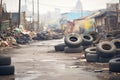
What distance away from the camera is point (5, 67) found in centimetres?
1277

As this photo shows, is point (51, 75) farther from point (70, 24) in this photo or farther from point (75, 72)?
point (70, 24)

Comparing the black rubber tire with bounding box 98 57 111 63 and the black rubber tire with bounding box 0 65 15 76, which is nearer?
the black rubber tire with bounding box 0 65 15 76

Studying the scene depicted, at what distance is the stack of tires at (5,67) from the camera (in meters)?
12.7

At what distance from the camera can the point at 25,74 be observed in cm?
1286

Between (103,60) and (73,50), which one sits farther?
(73,50)

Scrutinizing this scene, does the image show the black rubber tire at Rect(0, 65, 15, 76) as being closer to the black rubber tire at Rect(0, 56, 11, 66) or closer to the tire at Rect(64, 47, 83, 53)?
the black rubber tire at Rect(0, 56, 11, 66)

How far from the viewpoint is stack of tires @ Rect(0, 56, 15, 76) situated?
12695mm

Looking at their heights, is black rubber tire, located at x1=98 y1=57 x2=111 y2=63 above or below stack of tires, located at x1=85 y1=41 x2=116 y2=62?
below

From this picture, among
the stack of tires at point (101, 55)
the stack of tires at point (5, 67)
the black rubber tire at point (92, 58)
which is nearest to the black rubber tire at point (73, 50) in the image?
the stack of tires at point (101, 55)

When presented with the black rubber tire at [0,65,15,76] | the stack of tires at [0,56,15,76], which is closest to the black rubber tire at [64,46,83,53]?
the stack of tires at [0,56,15,76]

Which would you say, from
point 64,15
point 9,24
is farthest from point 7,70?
point 64,15

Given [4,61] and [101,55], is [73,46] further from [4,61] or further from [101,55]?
[4,61]

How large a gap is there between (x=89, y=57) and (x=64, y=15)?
102 metres

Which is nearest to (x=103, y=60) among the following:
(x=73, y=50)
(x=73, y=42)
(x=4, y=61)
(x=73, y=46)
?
(x=4, y=61)
